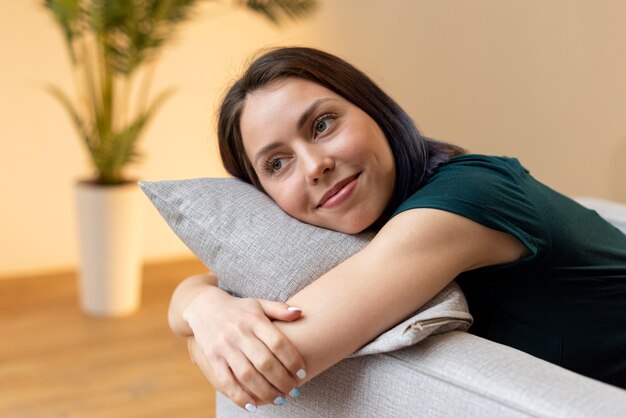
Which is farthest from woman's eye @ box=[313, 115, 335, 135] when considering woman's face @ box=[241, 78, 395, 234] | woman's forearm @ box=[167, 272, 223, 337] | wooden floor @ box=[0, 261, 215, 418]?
wooden floor @ box=[0, 261, 215, 418]

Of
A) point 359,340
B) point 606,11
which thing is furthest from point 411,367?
point 606,11

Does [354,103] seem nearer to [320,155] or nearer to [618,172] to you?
[320,155]

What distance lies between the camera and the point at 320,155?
1.19 m

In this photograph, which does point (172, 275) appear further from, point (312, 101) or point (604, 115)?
point (312, 101)

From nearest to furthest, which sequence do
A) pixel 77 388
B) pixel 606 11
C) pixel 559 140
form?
1. pixel 77 388
2. pixel 606 11
3. pixel 559 140

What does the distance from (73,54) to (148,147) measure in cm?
79

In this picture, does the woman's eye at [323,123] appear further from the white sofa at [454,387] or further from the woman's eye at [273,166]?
the white sofa at [454,387]

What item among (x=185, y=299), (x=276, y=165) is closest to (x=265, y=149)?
(x=276, y=165)

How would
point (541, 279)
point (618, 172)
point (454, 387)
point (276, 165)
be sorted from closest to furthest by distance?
1. point (454, 387)
2. point (541, 279)
3. point (276, 165)
4. point (618, 172)

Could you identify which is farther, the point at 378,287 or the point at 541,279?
the point at 541,279

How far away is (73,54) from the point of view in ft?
10.2

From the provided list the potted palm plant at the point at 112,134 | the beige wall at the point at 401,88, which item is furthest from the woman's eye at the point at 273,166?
the beige wall at the point at 401,88

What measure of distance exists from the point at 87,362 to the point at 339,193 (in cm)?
179

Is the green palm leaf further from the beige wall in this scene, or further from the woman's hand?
the woman's hand
